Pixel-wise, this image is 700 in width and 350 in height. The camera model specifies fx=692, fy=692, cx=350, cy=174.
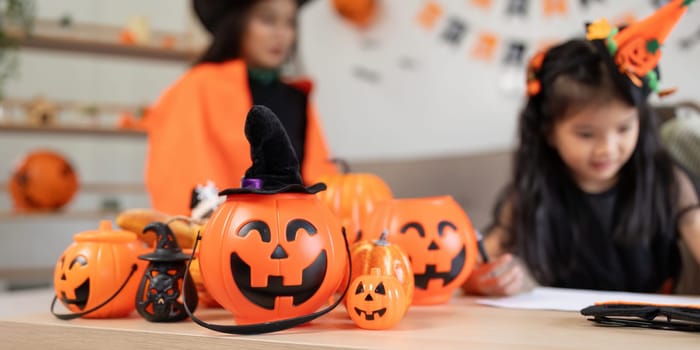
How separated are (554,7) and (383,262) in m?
2.08

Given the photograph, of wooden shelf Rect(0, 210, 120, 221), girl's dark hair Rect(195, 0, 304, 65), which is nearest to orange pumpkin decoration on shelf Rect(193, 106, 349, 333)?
girl's dark hair Rect(195, 0, 304, 65)

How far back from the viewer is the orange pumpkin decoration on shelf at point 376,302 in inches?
28.2

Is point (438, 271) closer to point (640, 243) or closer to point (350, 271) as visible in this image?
point (350, 271)

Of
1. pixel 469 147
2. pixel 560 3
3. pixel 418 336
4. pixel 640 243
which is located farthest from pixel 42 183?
pixel 418 336

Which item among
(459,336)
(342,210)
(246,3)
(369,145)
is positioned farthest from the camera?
(369,145)

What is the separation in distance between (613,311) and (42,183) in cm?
270

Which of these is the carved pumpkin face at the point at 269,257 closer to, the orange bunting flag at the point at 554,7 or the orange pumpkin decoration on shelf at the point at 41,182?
the orange bunting flag at the point at 554,7

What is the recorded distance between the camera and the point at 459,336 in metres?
0.67

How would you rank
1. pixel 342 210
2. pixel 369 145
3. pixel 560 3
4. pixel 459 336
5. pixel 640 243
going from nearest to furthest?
1. pixel 459 336
2. pixel 342 210
3. pixel 640 243
4. pixel 560 3
5. pixel 369 145

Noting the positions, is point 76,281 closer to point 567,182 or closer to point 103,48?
point 567,182

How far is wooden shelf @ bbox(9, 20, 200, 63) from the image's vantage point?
9.77 ft

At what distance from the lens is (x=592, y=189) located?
1535mm

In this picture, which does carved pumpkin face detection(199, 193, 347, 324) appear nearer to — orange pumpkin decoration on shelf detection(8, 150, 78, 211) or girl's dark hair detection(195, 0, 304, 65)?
girl's dark hair detection(195, 0, 304, 65)

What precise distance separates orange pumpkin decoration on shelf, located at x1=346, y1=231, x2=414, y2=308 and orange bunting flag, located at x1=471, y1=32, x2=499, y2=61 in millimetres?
2097
